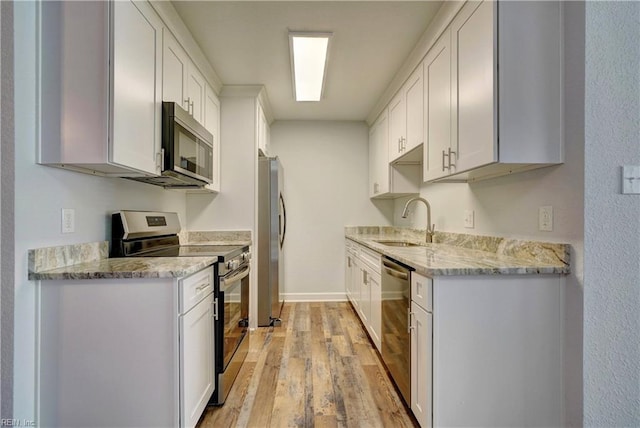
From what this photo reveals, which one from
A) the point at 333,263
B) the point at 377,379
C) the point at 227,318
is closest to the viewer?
the point at 227,318

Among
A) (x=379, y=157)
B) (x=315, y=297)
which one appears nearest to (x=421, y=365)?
(x=379, y=157)

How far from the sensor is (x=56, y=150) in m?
1.36

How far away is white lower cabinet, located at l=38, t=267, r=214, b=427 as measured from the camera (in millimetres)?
1349

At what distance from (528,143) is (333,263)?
3.01 meters

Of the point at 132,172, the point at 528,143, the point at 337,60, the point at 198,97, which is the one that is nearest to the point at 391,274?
the point at 528,143

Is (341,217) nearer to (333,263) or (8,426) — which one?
(333,263)

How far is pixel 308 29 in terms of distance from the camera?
7.11 ft

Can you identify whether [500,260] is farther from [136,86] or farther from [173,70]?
[173,70]

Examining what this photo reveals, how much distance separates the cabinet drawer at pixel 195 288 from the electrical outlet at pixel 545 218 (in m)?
1.71

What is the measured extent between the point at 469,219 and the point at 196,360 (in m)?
1.95

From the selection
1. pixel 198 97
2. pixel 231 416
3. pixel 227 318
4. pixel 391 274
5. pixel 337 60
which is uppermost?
pixel 337 60

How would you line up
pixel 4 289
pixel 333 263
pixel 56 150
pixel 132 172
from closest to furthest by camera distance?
Result: pixel 4 289 → pixel 56 150 → pixel 132 172 → pixel 333 263

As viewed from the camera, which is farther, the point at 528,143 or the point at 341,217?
the point at 341,217

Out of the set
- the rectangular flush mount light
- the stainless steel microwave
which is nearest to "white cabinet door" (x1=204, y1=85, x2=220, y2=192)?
the stainless steel microwave
